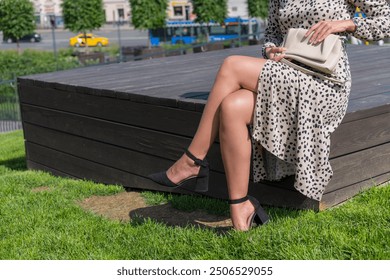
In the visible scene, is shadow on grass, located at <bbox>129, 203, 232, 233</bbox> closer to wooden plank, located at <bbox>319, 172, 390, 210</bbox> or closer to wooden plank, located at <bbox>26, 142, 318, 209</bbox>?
wooden plank, located at <bbox>26, 142, 318, 209</bbox>

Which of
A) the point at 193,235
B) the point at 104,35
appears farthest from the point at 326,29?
the point at 104,35

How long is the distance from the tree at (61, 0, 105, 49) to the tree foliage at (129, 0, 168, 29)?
2.48 m

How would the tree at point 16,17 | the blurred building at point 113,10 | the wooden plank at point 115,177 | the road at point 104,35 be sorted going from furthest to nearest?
the blurred building at point 113,10 → the road at point 104,35 → the tree at point 16,17 → the wooden plank at point 115,177

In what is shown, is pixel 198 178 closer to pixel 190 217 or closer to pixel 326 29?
pixel 190 217

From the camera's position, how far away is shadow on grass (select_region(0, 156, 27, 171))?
7797mm

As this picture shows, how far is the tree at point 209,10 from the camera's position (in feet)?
91.7

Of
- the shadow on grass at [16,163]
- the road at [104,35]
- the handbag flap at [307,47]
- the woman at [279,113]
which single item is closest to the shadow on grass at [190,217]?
the woman at [279,113]

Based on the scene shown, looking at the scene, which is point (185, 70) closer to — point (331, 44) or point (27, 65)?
point (331, 44)

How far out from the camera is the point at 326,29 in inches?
132

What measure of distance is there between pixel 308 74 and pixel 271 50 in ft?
1.10

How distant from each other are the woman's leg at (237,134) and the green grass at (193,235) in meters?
0.33

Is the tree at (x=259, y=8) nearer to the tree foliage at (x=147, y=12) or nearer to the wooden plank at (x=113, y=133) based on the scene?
the tree foliage at (x=147, y=12)

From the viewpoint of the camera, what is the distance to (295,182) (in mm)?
3393

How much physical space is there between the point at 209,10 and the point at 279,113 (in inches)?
1001
